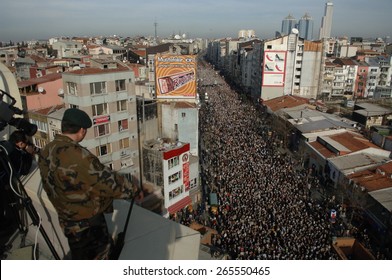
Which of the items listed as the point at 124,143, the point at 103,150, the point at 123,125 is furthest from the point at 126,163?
the point at 123,125

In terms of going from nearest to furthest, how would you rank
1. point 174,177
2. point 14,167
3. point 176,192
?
point 14,167
point 174,177
point 176,192

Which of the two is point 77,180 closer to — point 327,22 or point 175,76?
point 175,76

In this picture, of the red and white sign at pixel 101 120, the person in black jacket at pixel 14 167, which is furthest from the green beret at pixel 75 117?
the red and white sign at pixel 101 120

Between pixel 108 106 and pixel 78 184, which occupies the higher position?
pixel 78 184

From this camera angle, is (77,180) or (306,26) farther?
(306,26)

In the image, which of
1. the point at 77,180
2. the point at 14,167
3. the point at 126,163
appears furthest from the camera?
the point at 126,163

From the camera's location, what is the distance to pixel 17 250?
3559 mm

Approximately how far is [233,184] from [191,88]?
8.50 meters

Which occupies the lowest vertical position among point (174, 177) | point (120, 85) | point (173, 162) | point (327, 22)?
point (174, 177)

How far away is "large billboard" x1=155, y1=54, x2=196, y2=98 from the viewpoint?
2394 cm

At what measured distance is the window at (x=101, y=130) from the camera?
16625 mm

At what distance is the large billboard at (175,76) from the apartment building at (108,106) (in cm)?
626

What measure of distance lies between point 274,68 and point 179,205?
113ft

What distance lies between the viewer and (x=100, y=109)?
54.7 feet
